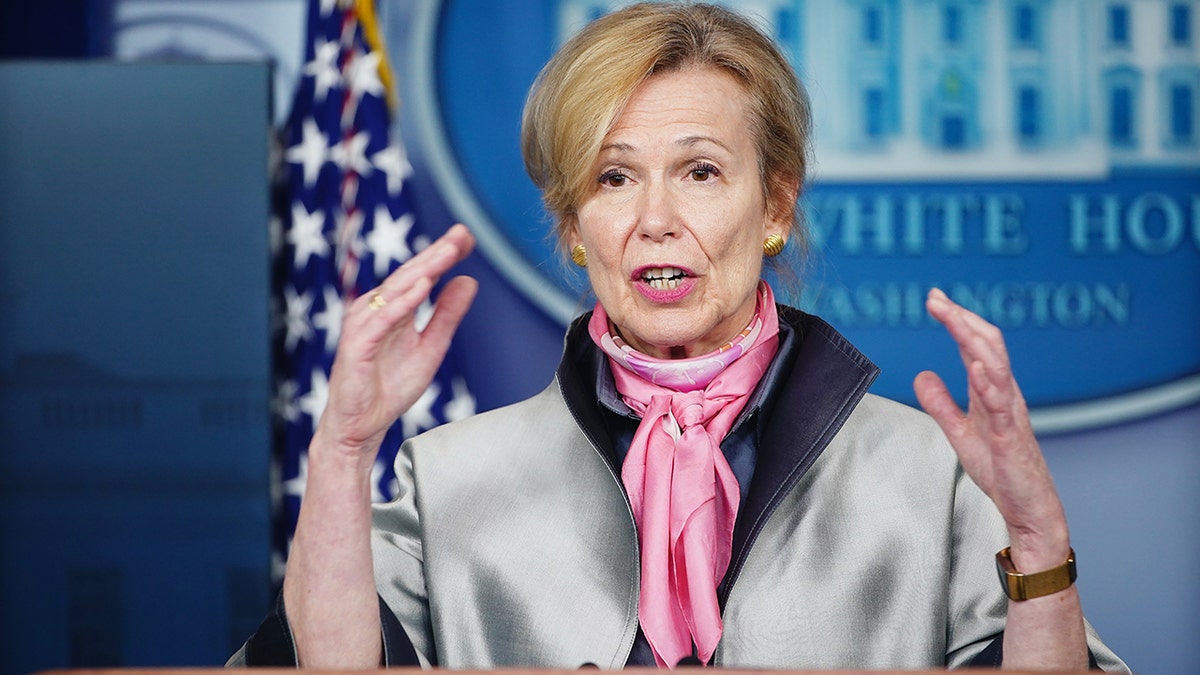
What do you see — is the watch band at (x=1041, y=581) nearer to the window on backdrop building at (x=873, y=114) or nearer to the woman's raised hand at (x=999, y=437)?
the woman's raised hand at (x=999, y=437)

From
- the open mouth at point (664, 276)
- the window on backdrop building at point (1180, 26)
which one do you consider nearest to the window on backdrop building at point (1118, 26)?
the window on backdrop building at point (1180, 26)

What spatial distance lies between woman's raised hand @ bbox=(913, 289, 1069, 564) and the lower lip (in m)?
0.48

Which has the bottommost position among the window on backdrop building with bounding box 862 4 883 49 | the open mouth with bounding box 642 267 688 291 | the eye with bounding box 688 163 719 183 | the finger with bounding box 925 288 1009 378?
the open mouth with bounding box 642 267 688 291

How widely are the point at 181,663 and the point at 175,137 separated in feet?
4.38

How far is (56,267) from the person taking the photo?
3.27m

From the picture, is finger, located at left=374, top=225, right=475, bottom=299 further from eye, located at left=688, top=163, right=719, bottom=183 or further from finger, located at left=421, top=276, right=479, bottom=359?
eye, located at left=688, top=163, right=719, bottom=183

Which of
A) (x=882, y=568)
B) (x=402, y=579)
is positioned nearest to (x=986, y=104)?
(x=882, y=568)

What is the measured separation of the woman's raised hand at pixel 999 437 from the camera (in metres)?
1.33

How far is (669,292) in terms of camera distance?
1.83 m

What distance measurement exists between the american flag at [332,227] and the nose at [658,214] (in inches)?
60.0

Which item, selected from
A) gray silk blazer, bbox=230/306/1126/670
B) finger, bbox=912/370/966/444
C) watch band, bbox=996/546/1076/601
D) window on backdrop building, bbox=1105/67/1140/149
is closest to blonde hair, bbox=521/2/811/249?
gray silk blazer, bbox=230/306/1126/670

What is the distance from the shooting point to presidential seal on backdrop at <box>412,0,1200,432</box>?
3525 millimetres

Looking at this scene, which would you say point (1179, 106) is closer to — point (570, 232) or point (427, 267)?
point (570, 232)

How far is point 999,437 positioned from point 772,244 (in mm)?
705
